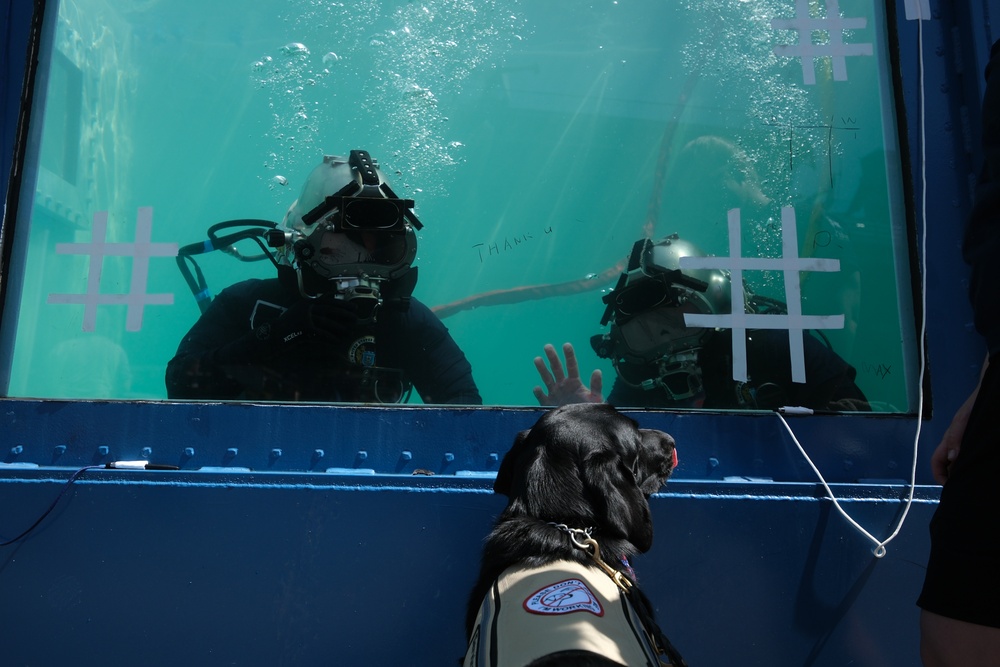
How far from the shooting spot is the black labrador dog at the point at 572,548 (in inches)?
55.7

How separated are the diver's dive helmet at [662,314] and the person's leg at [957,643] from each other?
1.27 m

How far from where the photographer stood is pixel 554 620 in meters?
1.44

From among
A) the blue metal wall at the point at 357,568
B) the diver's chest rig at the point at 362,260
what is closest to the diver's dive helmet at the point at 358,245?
the diver's chest rig at the point at 362,260

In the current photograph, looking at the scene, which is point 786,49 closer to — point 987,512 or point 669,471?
point 669,471

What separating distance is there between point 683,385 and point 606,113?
146 centimetres

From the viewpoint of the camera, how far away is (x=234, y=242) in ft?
9.09

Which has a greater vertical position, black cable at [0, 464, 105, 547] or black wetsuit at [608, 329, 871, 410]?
black wetsuit at [608, 329, 871, 410]

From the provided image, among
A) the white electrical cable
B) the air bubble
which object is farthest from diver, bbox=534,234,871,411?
the air bubble

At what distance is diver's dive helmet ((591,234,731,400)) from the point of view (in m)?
2.53

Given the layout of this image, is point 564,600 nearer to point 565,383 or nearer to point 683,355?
point 565,383

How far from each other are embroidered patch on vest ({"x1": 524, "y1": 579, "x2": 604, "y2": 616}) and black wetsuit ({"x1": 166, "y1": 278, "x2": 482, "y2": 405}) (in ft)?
2.94

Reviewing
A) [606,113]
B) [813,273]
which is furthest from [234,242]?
[813,273]

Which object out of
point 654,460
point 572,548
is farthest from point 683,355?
point 572,548

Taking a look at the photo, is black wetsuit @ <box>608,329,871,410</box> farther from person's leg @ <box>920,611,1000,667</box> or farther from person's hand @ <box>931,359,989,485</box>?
person's leg @ <box>920,611,1000,667</box>
